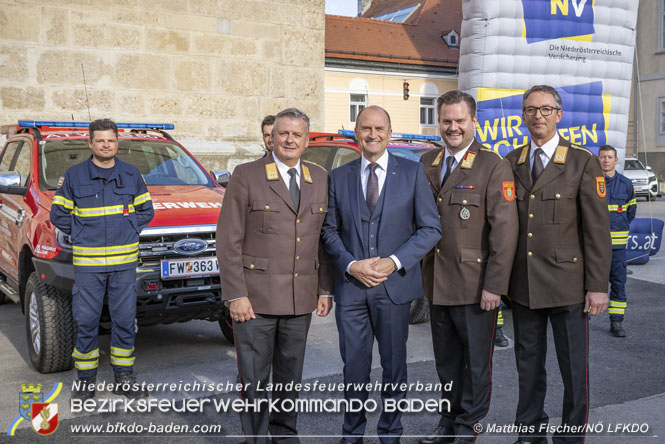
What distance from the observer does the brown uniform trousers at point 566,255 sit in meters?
3.67

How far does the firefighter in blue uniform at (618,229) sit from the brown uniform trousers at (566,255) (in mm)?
3245

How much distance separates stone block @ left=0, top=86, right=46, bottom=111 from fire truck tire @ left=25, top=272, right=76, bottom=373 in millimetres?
7419

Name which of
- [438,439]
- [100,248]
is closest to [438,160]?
[438,439]

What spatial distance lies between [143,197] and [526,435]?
3.06 metres

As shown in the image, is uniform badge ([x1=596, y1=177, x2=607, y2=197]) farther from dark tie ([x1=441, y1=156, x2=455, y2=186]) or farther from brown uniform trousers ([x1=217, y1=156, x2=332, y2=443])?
brown uniform trousers ([x1=217, y1=156, x2=332, y2=443])

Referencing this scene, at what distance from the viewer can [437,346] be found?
4.02 metres

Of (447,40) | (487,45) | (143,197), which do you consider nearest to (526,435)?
(143,197)

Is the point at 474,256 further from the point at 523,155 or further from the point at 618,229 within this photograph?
the point at 618,229

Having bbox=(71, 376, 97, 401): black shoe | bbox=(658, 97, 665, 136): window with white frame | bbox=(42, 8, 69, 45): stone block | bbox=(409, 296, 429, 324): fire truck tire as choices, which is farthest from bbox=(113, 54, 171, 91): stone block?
bbox=(658, 97, 665, 136): window with white frame

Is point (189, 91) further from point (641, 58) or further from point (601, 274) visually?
point (641, 58)

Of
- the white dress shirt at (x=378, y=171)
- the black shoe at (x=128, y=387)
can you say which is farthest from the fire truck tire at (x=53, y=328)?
the white dress shirt at (x=378, y=171)

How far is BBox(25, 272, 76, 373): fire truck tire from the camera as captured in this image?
17.4ft

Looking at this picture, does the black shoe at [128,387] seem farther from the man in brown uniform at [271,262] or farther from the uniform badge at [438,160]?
the uniform badge at [438,160]

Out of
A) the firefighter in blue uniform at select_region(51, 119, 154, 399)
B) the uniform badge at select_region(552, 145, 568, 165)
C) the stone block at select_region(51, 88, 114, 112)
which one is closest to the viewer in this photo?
the uniform badge at select_region(552, 145, 568, 165)
